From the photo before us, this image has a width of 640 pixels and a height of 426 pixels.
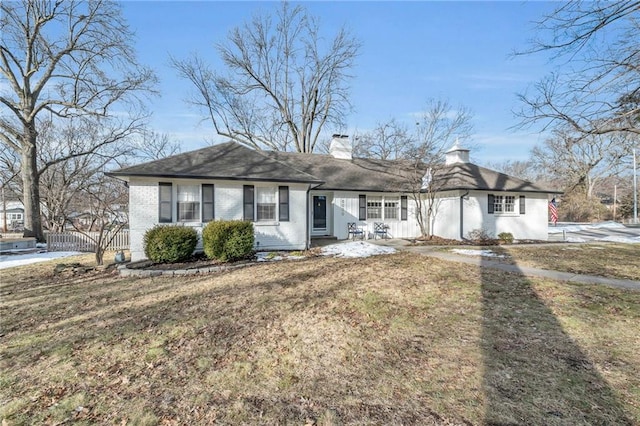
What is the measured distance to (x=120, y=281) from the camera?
26.5ft

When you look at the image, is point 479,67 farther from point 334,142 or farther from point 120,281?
point 120,281

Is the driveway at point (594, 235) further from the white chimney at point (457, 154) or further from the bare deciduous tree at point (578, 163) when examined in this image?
the bare deciduous tree at point (578, 163)

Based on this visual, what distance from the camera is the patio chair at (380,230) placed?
620 inches

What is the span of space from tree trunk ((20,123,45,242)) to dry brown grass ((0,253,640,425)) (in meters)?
13.2

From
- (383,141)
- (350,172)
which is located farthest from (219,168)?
(383,141)

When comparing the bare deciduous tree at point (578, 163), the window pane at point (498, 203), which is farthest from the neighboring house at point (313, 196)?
the bare deciduous tree at point (578, 163)

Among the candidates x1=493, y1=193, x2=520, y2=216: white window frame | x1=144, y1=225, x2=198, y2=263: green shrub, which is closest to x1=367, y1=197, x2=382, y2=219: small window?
x1=493, y1=193, x2=520, y2=216: white window frame

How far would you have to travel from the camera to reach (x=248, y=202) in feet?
39.2

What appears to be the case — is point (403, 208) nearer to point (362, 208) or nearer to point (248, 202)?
point (362, 208)

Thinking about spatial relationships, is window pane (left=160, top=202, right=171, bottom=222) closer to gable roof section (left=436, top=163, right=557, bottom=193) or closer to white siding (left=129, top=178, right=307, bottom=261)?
white siding (left=129, top=178, right=307, bottom=261)

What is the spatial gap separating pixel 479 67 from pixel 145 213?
515 inches

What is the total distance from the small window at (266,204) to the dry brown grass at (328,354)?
547 cm

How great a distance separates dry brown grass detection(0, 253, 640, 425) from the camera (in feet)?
9.37

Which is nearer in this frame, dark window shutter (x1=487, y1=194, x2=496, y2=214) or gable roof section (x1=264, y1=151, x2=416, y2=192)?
dark window shutter (x1=487, y1=194, x2=496, y2=214)
